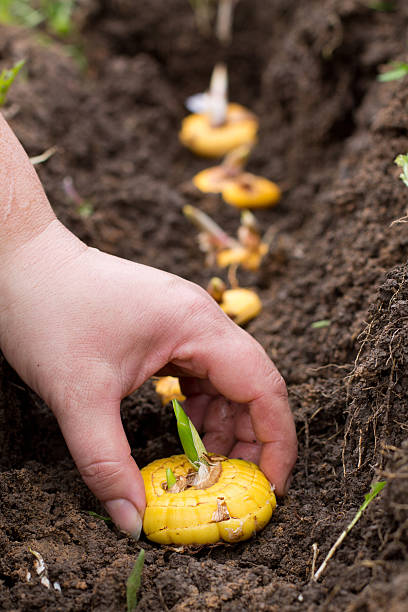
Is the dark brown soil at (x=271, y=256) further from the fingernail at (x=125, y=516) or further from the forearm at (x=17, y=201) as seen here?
the forearm at (x=17, y=201)

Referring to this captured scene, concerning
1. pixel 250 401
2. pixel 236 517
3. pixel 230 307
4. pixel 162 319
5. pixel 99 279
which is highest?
pixel 99 279

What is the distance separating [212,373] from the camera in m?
1.67

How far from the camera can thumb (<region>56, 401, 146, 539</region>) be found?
1534 mm

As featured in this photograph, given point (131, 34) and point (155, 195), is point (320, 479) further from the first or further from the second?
point (131, 34)

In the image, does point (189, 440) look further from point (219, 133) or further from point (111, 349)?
point (219, 133)

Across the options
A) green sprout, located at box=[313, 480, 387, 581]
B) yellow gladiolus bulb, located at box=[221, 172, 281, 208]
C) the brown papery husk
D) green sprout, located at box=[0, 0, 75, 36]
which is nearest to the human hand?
the brown papery husk

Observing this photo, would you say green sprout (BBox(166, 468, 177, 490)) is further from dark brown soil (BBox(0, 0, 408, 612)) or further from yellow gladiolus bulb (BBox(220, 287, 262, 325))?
yellow gladiolus bulb (BBox(220, 287, 262, 325))

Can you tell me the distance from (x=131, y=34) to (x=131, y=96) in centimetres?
71

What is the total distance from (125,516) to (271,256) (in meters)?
1.66

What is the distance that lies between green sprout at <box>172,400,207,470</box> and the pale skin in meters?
0.11

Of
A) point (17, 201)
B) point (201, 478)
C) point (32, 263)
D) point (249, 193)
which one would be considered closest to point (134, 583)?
point (201, 478)

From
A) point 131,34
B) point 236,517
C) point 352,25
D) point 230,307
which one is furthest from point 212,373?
point 131,34

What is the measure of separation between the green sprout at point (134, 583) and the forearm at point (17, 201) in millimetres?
824

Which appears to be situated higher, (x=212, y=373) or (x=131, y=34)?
(x=131, y=34)
